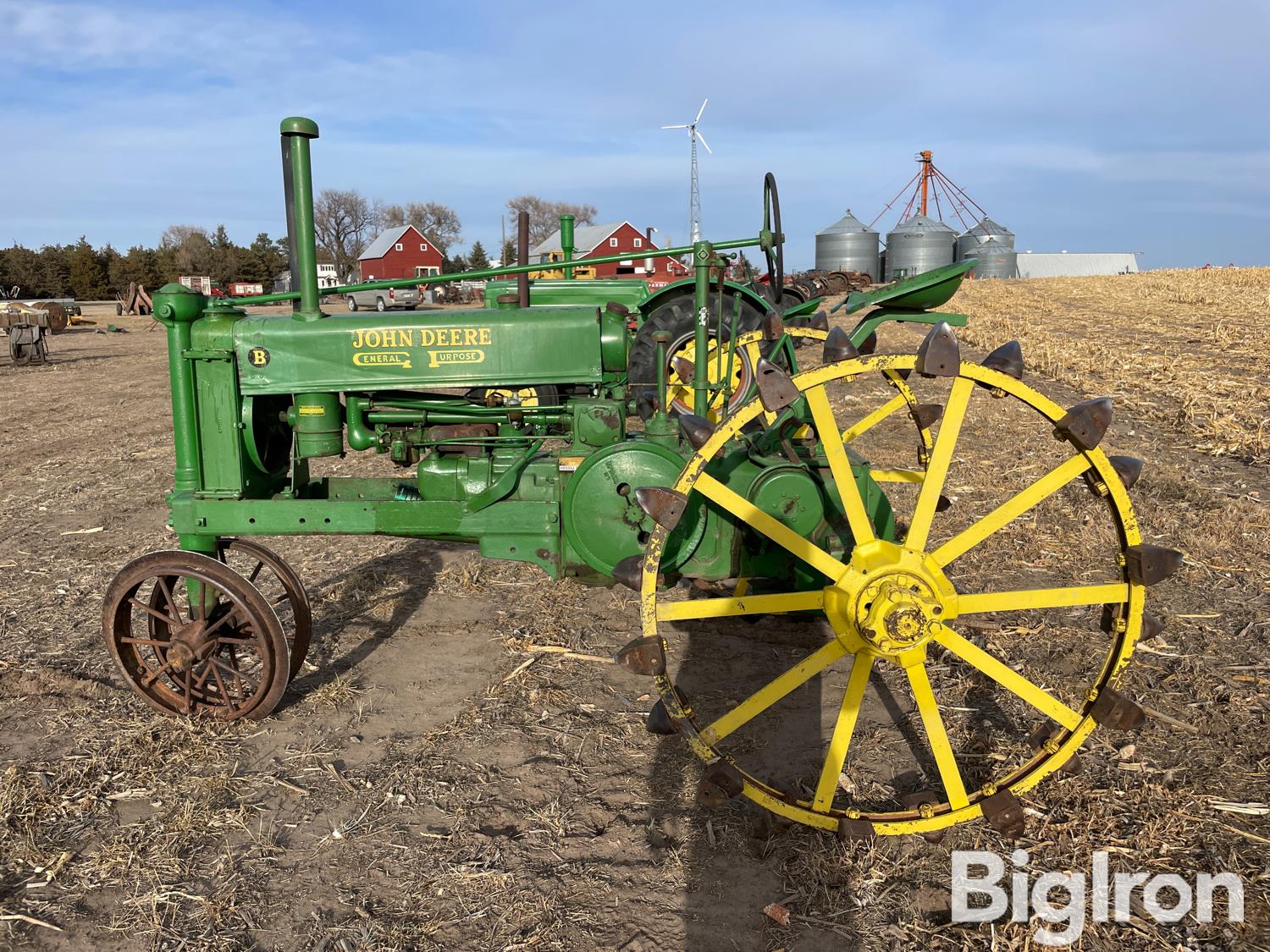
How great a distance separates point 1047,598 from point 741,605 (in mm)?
929

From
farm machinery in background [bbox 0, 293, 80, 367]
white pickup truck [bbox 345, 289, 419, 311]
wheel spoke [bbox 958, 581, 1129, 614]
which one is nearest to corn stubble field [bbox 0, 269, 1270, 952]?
wheel spoke [bbox 958, 581, 1129, 614]

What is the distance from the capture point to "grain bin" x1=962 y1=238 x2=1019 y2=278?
49.0 m

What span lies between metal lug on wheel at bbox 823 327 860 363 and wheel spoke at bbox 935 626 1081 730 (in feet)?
2.91

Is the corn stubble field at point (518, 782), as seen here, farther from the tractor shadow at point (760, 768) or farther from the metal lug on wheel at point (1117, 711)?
the metal lug on wheel at point (1117, 711)

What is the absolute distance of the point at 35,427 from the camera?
34.7ft

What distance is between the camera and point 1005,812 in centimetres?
278

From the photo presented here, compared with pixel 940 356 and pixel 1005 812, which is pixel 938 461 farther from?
pixel 1005 812

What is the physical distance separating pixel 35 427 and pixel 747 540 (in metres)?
10.1

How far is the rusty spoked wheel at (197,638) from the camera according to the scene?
11.8 ft

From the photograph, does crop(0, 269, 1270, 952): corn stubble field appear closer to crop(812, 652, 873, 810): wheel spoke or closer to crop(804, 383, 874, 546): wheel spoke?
crop(812, 652, 873, 810): wheel spoke

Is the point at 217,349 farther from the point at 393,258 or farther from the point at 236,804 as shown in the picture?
the point at 393,258

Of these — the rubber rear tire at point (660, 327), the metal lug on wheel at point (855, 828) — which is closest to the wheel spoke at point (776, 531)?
the metal lug on wheel at point (855, 828)

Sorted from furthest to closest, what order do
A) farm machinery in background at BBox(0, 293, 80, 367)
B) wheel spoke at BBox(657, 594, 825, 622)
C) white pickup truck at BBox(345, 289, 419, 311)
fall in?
1. white pickup truck at BBox(345, 289, 419, 311)
2. farm machinery in background at BBox(0, 293, 80, 367)
3. wheel spoke at BBox(657, 594, 825, 622)

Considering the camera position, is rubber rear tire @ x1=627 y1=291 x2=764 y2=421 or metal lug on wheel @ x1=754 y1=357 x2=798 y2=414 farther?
rubber rear tire @ x1=627 y1=291 x2=764 y2=421
